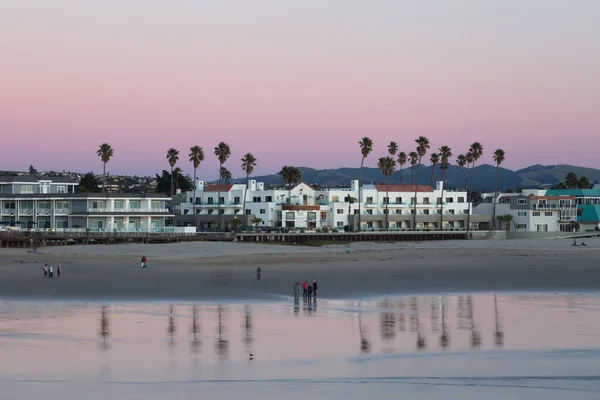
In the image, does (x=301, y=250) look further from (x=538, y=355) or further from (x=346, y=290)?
(x=538, y=355)

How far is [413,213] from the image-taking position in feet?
460

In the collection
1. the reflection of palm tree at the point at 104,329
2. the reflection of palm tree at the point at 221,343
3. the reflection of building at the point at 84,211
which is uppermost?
the reflection of building at the point at 84,211

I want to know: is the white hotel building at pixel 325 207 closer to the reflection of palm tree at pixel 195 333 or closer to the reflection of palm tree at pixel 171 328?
the reflection of palm tree at pixel 195 333

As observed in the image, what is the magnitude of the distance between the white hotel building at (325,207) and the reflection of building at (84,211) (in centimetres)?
2324

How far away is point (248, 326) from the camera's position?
1320 inches

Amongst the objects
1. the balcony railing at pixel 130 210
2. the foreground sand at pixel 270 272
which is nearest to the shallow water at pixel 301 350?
the foreground sand at pixel 270 272

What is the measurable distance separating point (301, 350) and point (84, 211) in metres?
79.5

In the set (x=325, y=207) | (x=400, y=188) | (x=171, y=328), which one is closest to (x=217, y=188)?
(x=325, y=207)

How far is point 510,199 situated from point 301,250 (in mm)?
66832

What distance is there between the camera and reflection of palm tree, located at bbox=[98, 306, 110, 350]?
28.9 m

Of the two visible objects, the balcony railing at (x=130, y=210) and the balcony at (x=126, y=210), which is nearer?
the balcony at (x=126, y=210)

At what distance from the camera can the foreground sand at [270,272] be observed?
47.4 m

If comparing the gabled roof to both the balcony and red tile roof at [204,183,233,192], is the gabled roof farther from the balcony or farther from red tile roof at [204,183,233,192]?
the balcony

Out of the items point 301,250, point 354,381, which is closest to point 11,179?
point 301,250
